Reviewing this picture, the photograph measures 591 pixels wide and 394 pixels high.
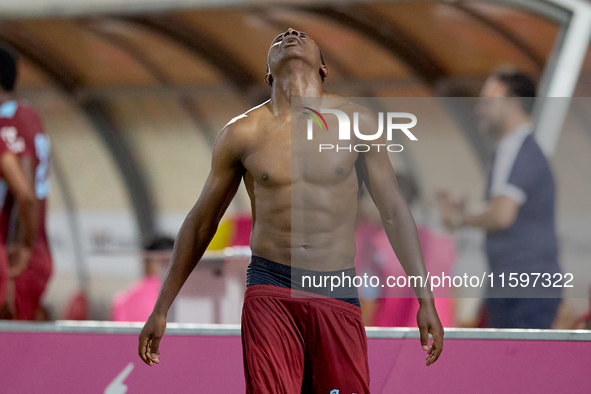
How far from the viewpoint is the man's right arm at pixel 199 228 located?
1782 millimetres

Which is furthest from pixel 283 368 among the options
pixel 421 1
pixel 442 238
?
pixel 421 1

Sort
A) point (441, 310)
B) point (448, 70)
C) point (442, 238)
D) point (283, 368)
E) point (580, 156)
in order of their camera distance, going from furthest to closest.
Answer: point (448, 70) → point (580, 156) → point (442, 238) → point (441, 310) → point (283, 368)

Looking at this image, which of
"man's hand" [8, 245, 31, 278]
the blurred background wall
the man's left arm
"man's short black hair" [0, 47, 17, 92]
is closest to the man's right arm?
the man's left arm

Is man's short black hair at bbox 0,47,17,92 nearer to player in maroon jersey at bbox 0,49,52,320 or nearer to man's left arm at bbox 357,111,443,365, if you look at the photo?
player in maroon jersey at bbox 0,49,52,320

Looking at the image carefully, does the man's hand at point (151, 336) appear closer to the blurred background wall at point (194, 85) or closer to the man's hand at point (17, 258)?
the blurred background wall at point (194, 85)

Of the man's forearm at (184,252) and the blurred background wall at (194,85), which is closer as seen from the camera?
the man's forearm at (184,252)

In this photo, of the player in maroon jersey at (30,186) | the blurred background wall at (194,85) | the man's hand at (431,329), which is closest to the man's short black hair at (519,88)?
the blurred background wall at (194,85)

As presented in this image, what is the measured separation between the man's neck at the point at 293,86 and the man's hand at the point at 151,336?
0.70 metres

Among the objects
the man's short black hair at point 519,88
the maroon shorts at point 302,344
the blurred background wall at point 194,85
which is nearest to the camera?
the maroon shorts at point 302,344

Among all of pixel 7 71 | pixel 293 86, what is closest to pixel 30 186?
pixel 7 71

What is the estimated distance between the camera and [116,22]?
14.5 feet

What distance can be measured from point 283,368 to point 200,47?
3.63 meters

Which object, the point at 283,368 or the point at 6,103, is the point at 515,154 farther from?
the point at 6,103

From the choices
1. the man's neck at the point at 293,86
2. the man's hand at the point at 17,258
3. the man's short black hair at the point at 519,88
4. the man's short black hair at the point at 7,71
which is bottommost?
the man's hand at the point at 17,258
